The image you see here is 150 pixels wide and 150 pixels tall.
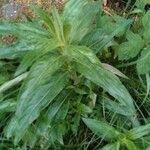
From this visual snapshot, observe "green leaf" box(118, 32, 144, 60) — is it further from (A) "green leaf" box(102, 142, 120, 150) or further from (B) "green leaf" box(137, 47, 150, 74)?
(A) "green leaf" box(102, 142, 120, 150)

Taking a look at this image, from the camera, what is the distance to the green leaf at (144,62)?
85.0 inches

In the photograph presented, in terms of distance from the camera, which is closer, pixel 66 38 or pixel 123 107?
pixel 66 38

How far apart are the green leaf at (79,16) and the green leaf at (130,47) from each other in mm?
231

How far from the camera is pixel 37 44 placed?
1.94m

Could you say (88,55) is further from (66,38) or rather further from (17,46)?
(17,46)

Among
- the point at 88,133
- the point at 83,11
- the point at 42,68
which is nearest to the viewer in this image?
the point at 42,68

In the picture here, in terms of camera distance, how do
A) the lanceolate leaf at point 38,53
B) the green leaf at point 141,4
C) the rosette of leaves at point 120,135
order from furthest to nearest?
the green leaf at point 141,4, the rosette of leaves at point 120,135, the lanceolate leaf at point 38,53

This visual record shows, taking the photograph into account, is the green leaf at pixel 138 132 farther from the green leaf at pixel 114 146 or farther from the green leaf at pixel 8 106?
the green leaf at pixel 8 106

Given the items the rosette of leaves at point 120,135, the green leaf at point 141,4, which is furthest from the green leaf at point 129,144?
the green leaf at point 141,4

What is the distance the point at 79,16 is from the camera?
2.08 metres

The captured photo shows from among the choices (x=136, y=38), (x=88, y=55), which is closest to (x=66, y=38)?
(x=88, y=55)

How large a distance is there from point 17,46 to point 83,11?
0.34m

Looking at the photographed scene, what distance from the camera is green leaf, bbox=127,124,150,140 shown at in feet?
6.61

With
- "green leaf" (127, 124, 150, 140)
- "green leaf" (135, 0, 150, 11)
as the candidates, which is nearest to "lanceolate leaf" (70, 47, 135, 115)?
"green leaf" (127, 124, 150, 140)
